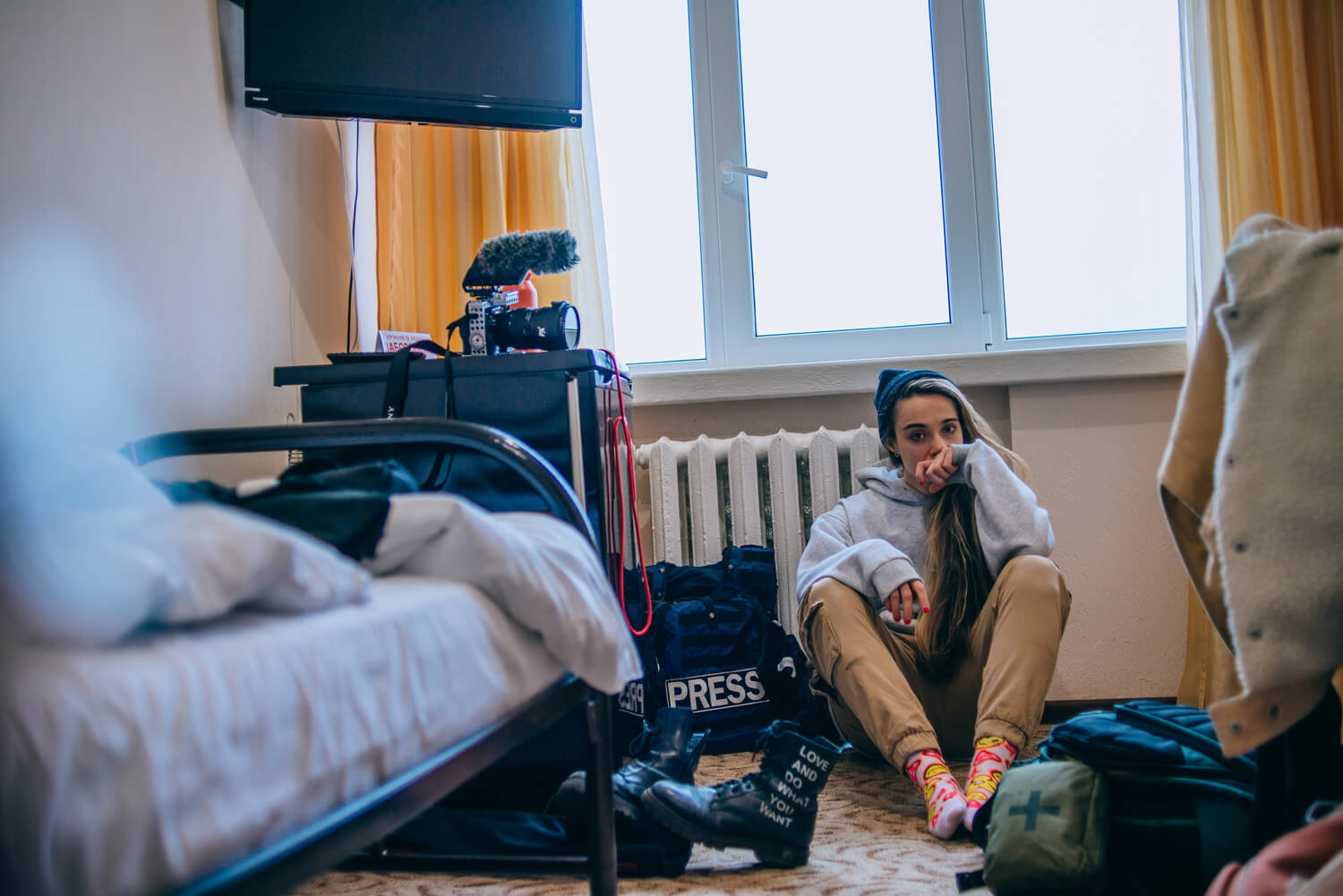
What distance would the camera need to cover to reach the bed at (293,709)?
408 millimetres

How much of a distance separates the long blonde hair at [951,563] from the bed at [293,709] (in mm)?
1102

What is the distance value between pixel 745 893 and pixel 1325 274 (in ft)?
3.37

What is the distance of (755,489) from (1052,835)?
Result: 1313 mm

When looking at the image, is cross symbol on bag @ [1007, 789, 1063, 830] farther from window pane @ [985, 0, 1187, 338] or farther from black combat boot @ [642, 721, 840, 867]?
window pane @ [985, 0, 1187, 338]

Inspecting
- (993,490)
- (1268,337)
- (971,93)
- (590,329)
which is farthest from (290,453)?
(971,93)

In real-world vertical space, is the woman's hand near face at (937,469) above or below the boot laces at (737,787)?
above

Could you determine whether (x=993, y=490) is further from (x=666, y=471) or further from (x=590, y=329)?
(x=590, y=329)

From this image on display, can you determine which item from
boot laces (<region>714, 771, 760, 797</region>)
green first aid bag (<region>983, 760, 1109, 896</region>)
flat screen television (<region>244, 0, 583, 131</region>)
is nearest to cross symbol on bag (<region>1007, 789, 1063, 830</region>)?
green first aid bag (<region>983, 760, 1109, 896</region>)

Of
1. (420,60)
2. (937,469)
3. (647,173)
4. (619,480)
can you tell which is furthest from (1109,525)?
(420,60)

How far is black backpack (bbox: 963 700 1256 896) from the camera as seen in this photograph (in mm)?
1173

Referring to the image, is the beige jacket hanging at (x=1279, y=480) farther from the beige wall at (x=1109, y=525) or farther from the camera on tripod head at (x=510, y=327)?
the beige wall at (x=1109, y=525)

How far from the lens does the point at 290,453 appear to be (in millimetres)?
1915

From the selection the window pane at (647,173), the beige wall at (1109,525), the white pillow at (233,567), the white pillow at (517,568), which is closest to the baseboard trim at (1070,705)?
the beige wall at (1109,525)

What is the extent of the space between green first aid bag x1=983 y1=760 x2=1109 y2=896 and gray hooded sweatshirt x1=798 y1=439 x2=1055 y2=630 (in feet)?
1.96
